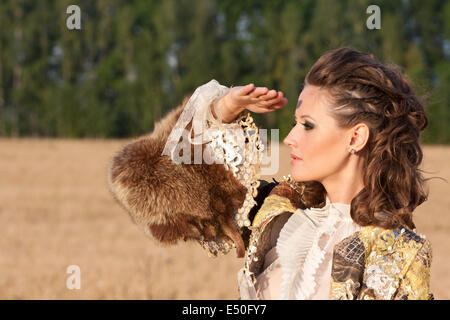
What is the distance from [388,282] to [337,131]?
516 millimetres

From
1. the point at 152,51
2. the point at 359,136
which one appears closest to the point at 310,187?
the point at 359,136

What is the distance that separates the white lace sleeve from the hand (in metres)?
0.04

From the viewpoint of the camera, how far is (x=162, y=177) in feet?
7.77

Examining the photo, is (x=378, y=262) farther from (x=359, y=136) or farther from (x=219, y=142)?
(x=219, y=142)

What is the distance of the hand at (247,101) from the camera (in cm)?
219

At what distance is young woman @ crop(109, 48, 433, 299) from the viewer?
2.10 m

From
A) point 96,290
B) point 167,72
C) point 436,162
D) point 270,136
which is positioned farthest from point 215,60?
point 270,136

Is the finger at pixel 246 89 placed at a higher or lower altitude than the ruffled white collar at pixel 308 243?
higher

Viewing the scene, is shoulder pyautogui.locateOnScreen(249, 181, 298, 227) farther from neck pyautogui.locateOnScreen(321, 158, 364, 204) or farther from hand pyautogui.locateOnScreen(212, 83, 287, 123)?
hand pyautogui.locateOnScreen(212, 83, 287, 123)

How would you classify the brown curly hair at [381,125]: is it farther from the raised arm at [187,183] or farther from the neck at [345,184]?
the raised arm at [187,183]

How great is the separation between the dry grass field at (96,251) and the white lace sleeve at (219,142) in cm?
29

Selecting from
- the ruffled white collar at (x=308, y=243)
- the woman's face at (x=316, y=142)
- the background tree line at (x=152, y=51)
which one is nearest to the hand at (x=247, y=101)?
the woman's face at (x=316, y=142)

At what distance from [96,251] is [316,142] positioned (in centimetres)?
712

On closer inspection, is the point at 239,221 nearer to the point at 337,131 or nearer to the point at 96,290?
the point at 337,131
